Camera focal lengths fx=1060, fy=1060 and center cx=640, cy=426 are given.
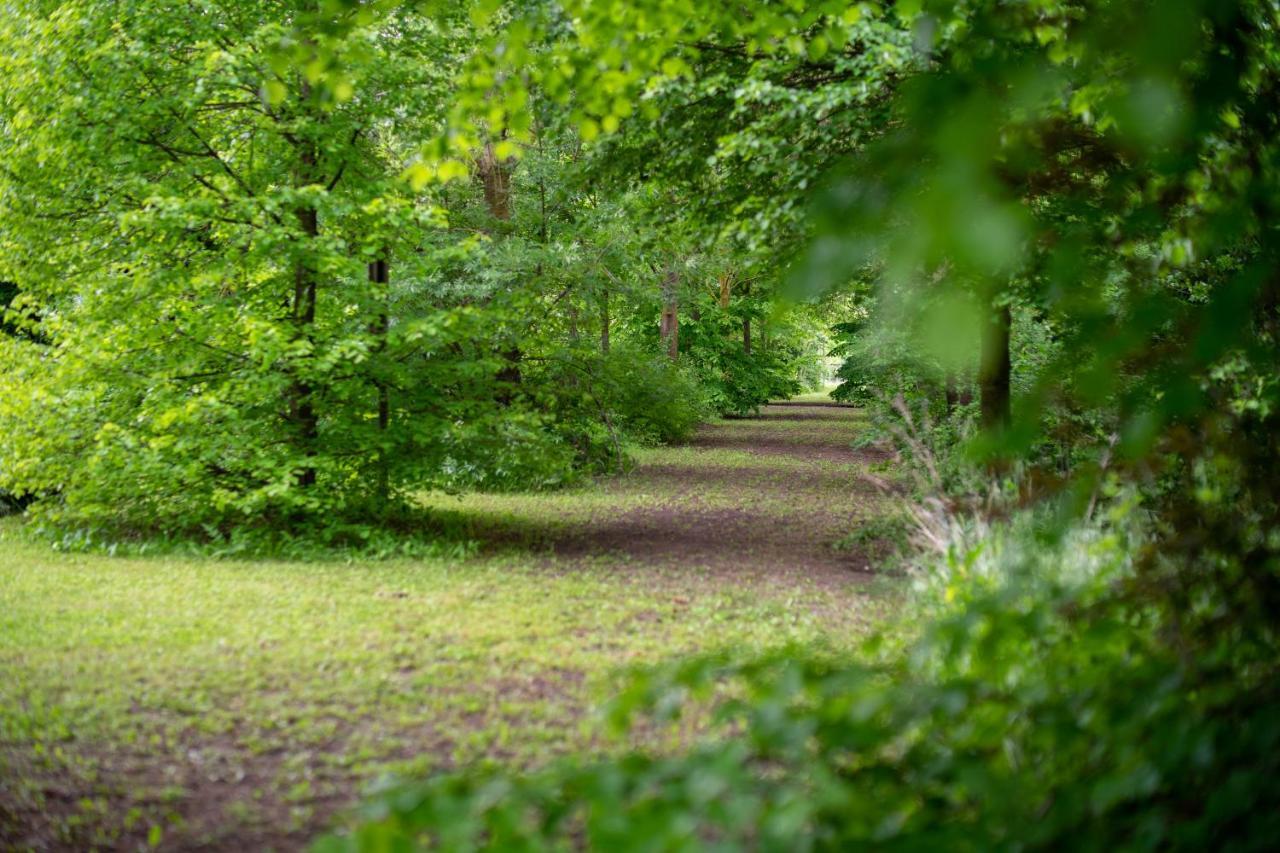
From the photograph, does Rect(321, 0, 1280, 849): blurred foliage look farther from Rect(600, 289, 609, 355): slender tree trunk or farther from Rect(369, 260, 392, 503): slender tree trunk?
Rect(600, 289, 609, 355): slender tree trunk

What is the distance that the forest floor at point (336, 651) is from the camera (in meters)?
4.38

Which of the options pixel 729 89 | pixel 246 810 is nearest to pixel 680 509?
pixel 729 89

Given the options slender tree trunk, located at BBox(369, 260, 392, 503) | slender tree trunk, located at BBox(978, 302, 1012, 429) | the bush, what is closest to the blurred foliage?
the bush

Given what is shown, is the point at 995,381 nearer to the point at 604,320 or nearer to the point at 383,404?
the point at 383,404

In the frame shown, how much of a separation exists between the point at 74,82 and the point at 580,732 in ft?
27.1

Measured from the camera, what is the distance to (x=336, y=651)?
6.48m

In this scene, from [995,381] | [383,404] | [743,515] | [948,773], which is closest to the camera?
[948,773]

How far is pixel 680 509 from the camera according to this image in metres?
13.4

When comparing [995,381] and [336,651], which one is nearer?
[336,651]

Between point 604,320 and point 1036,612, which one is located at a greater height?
point 604,320

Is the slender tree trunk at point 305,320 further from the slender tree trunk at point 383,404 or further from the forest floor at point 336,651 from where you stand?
the forest floor at point 336,651

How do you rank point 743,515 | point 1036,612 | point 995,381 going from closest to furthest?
point 1036,612 → point 995,381 → point 743,515

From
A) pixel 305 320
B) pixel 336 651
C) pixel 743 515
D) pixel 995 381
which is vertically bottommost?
pixel 336 651

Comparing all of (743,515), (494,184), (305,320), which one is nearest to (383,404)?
(305,320)
